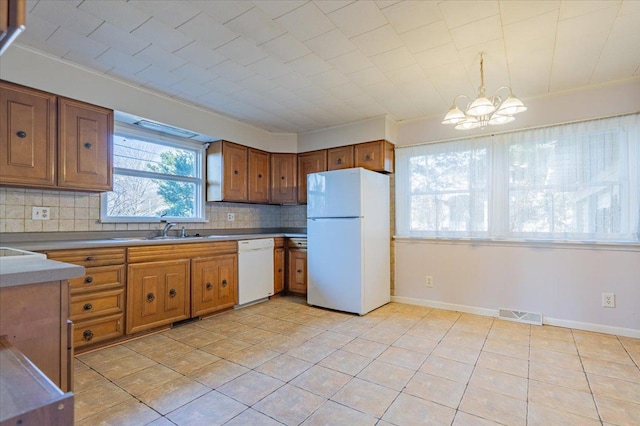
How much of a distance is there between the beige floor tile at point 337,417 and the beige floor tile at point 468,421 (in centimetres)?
43

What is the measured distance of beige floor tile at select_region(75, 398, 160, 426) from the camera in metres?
1.66

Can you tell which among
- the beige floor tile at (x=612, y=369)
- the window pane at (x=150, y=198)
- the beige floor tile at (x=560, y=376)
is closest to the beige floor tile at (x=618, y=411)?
the beige floor tile at (x=560, y=376)

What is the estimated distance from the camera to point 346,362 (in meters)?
2.37

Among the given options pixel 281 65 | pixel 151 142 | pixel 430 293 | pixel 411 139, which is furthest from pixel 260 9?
pixel 430 293

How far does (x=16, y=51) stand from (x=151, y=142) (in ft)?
4.30

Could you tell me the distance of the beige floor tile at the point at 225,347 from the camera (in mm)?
2533

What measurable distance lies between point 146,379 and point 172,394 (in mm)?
306

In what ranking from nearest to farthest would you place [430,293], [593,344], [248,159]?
[593,344] → [430,293] → [248,159]

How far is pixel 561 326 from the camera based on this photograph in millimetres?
3135

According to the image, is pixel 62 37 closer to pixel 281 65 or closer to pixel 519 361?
pixel 281 65

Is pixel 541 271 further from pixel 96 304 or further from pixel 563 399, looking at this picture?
pixel 96 304

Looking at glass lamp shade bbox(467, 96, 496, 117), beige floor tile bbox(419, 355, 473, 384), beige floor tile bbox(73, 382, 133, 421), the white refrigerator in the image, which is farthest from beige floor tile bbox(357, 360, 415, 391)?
glass lamp shade bbox(467, 96, 496, 117)

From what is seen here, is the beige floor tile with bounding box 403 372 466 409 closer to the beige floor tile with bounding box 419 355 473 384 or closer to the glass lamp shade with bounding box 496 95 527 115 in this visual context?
the beige floor tile with bounding box 419 355 473 384

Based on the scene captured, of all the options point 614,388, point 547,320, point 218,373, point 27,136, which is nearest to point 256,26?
point 27,136
